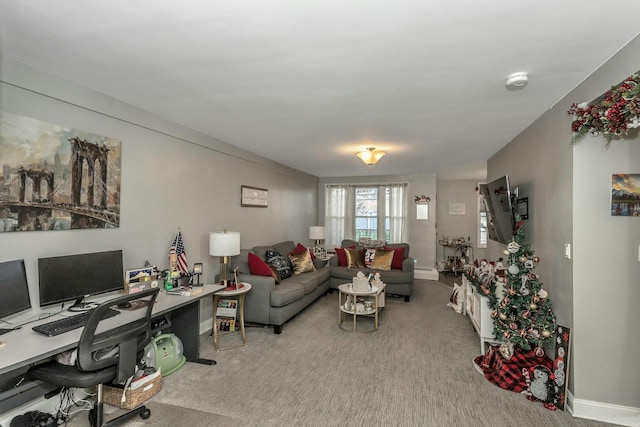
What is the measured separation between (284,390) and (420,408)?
108 cm

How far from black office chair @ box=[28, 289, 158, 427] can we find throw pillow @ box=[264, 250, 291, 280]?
2.56 meters

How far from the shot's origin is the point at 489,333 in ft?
10.6

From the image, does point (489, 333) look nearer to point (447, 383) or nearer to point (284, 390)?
point (447, 383)

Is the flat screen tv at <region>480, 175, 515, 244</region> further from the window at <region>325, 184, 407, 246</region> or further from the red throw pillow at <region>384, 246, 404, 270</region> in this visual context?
the window at <region>325, 184, 407, 246</region>

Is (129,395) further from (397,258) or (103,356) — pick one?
(397,258)

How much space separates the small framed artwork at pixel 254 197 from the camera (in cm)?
470

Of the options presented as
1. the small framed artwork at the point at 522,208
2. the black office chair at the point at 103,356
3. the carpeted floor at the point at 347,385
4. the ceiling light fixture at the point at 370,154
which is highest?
the ceiling light fixture at the point at 370,154

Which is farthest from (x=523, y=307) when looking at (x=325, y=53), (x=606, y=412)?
(x=325, y=53)

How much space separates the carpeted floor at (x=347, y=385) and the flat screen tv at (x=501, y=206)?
1.32 meters

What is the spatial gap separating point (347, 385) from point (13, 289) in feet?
8.06

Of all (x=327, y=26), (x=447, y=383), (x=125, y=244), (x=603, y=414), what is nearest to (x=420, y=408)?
(x=447, y=383)

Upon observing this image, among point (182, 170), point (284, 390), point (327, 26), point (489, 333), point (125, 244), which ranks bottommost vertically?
point (284, 390)

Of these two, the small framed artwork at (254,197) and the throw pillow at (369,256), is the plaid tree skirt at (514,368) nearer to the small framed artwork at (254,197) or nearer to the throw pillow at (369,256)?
the throw pillow at (369,256)

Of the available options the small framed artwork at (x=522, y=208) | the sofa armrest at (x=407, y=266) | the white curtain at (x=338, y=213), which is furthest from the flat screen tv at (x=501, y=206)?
the white curtain at (x=338, y=213)
